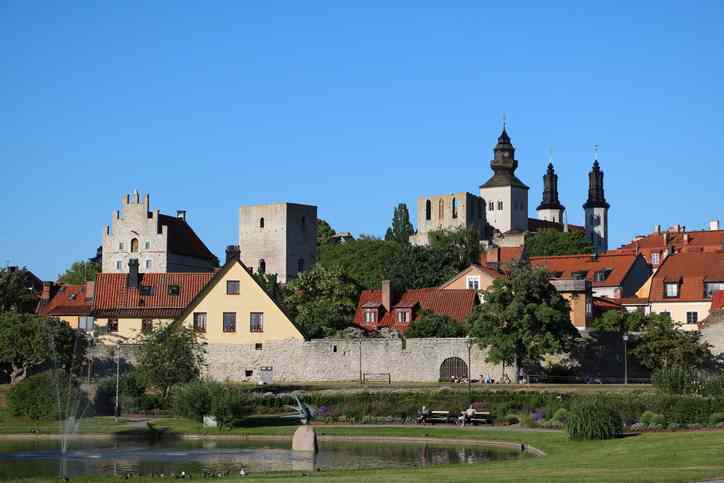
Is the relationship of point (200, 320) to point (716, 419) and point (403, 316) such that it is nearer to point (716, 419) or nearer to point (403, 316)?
point (403, 316)

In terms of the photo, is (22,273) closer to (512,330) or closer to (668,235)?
(512,330)

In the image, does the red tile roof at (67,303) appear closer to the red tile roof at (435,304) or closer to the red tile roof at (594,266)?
the red tile roof at (435,304)

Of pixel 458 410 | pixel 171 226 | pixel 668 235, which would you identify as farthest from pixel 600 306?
pixel 668 235

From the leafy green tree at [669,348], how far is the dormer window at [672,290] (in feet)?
63.7

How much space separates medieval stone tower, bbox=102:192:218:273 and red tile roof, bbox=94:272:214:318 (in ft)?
124

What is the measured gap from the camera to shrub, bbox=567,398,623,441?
3606 centimetres

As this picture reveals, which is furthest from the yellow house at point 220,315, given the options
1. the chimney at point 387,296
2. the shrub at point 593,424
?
the shrub at point 593,424

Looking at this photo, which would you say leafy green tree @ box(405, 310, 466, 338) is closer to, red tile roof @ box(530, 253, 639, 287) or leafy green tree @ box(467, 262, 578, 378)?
leafy green tree @ box(467, 262, 578, 378)

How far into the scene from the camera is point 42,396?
4922 centimetres

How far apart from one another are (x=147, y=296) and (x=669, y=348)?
27.7 m

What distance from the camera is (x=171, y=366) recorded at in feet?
180

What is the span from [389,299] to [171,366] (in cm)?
2313

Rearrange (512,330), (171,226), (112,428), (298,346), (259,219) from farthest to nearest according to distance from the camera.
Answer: (259,219) < (171,226) < (298,346) < (512,330) < (112,428)

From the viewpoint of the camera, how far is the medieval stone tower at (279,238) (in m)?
121
